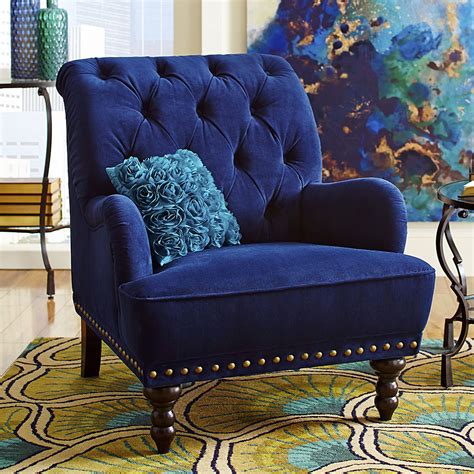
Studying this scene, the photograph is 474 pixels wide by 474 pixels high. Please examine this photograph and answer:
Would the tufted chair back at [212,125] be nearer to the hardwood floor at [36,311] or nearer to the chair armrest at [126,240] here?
the chair armrest at [126,240]

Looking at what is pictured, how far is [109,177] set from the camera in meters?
2.65

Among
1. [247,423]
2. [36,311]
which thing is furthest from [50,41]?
[247,423]

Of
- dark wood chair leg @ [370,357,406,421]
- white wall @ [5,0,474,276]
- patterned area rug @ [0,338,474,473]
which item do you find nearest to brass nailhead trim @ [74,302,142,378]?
patterned area rug @ [0,338,474,473]

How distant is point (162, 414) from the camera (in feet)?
7.35

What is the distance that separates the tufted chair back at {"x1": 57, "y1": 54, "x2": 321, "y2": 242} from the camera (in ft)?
8.84

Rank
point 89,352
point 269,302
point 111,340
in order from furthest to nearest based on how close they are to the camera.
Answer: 1. point 89,352
2. point 111,340
3. point 269,302

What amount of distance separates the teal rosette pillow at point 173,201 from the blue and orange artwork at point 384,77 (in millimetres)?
1699

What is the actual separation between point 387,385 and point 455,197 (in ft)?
2.06

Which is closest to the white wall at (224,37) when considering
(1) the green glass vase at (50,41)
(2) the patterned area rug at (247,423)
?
(1) the green glass vase at (50,41)

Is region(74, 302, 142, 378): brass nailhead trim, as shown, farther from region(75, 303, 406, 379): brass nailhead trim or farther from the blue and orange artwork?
the blue and orange artwork

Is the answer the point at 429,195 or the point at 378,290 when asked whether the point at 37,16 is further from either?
the point at 378,290

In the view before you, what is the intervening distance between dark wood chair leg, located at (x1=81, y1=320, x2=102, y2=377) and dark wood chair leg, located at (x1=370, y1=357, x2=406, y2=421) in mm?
883

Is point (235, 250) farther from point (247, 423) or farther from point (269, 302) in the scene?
point (247, 423)

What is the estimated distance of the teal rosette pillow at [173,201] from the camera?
246 cm
